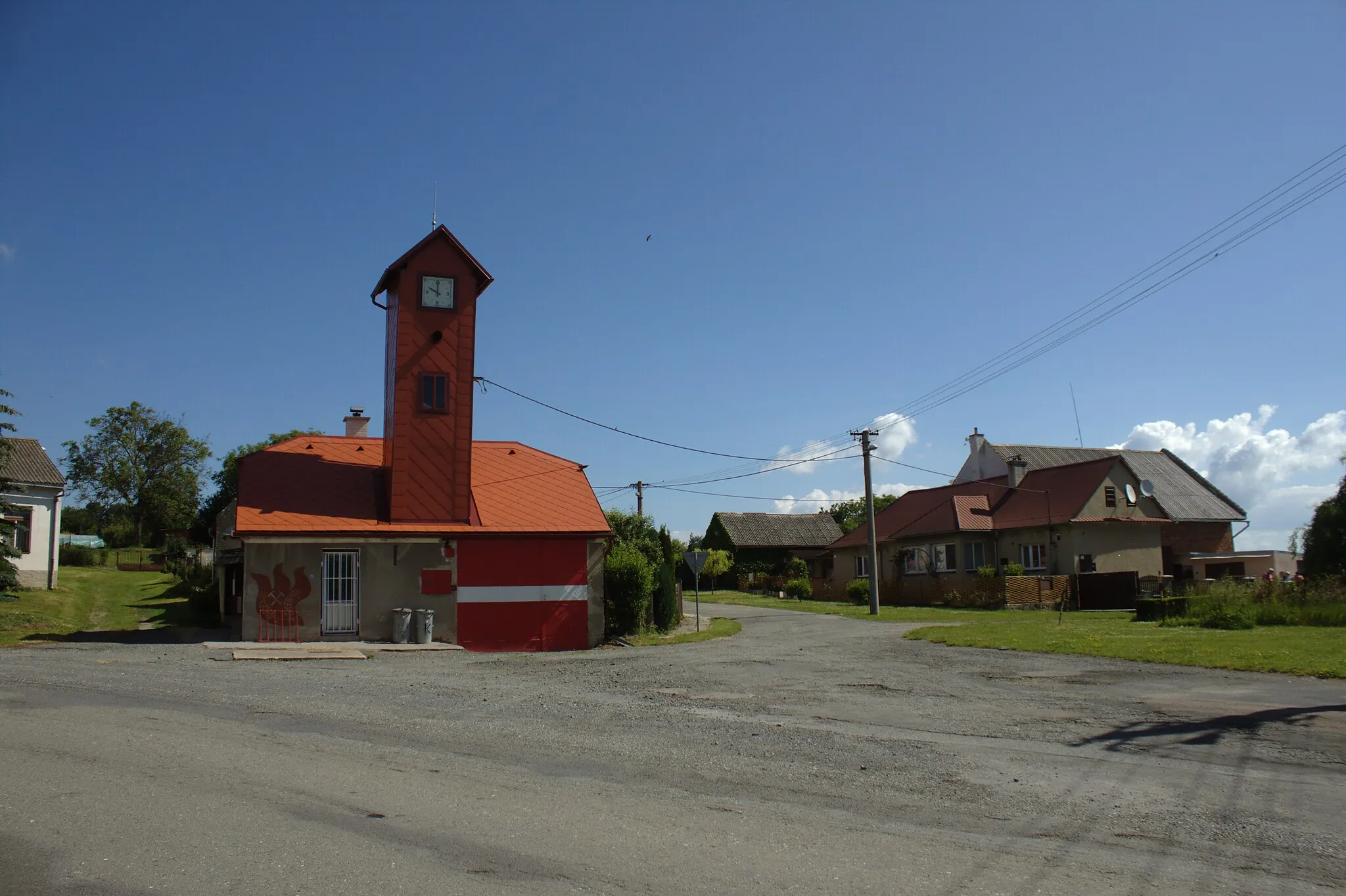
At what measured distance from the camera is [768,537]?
2680 inches

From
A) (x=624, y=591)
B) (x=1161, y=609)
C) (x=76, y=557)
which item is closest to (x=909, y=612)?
(x=1161, y=609)

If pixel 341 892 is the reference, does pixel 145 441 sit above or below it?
above

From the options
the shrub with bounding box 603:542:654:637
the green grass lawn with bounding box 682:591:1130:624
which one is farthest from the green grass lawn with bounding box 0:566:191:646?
the green grass lawn with bounding box 682:591:1130:624

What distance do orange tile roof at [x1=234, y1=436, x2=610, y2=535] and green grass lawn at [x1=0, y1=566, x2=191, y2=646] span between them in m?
5.42

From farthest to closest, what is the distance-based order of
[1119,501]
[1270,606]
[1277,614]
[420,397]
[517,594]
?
[1119,501]
[1270,606]
[1277,614]
[420,397]
[517,594]

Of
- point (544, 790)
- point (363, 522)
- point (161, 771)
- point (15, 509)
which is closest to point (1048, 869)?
point (544, 790)

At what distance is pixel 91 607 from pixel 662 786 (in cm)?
3132

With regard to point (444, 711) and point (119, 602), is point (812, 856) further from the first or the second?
point (119, 602)

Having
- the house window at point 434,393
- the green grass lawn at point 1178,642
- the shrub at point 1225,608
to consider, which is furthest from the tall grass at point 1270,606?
the house window at point 434,393

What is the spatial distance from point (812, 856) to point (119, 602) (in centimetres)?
3607

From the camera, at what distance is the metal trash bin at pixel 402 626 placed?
21578mm

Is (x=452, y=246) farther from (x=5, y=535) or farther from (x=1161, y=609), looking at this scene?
(x=1161, y=609)

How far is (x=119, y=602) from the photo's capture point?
113 ft

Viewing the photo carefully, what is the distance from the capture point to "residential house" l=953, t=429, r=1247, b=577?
4525 cm
